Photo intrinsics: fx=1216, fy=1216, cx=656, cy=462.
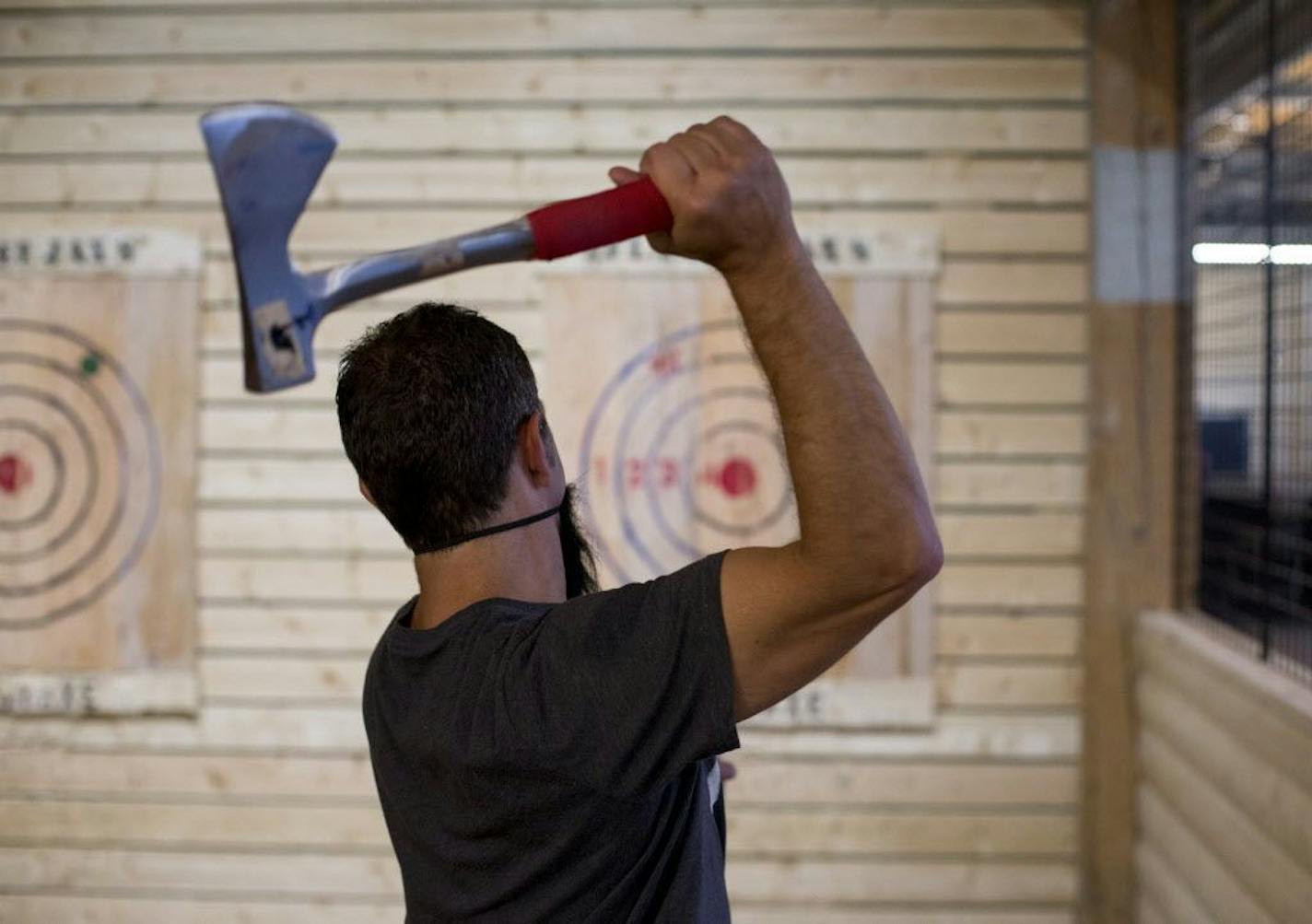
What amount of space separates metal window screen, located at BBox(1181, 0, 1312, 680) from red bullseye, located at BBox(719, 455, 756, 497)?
1095 millimetres

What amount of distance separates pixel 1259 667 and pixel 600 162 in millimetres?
1915

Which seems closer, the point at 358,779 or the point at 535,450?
the point at 535,450

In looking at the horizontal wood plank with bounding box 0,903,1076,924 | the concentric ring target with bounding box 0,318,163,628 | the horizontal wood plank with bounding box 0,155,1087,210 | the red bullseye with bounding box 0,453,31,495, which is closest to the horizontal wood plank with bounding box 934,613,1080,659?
the horizontal wood plank with bounding box 0,903,1076,924

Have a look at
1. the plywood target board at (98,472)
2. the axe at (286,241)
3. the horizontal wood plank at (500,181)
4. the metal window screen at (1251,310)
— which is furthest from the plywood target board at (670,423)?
the axe at (286,241)

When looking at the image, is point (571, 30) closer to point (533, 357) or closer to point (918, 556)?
point (533, 357)

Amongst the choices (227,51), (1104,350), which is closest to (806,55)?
(1104,350)

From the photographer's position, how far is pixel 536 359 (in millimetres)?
3160

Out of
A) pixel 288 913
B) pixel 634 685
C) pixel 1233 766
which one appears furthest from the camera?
pixel 288 913

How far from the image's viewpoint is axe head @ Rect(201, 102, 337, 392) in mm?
950

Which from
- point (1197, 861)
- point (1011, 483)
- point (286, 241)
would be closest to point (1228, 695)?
point (1197, 861)

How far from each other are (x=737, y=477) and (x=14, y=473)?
6.32ft

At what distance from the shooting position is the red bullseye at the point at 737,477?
10.3 feet

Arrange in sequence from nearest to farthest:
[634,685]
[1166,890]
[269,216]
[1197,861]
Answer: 1. [634,685]
2. [269,216]
3. [1197,861]
4. [1166,890]

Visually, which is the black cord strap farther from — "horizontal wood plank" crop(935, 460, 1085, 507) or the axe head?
"horizontal wood plank" crop(935, 460, 1085, 507)
